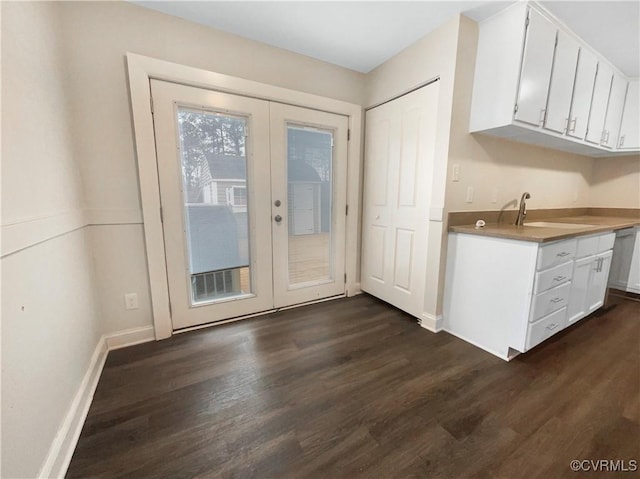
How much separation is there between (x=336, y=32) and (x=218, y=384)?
101 inches

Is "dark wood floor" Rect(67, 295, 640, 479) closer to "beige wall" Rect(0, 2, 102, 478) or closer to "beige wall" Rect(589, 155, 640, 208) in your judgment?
"beige wall" Rect(0, 2, 102, 478)

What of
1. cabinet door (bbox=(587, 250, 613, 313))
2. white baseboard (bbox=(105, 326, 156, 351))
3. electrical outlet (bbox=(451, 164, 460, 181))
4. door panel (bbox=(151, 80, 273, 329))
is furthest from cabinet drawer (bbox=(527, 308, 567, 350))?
white baseboard (bbox=(105, 326, 156, 351))

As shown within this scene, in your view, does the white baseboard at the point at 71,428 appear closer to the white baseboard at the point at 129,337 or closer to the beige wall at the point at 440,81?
the white baseboard at the point at 129,337

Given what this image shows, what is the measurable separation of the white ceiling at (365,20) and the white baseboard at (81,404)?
2257mm

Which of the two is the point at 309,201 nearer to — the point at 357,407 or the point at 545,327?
the point at 357,407

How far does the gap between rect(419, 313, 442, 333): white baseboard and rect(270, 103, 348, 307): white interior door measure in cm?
92

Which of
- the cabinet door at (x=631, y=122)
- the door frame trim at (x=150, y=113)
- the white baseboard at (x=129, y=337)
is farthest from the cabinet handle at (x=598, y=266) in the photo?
the white baseboard at (x=129, y=337)

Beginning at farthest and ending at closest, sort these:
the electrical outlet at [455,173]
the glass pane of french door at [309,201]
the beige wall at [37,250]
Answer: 1. the glass pane of french door at [309,201]
2. the electrical outlet at [455,173]
3. the beige wall at [37,250]

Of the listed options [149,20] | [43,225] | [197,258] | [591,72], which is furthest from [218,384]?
[591,72]

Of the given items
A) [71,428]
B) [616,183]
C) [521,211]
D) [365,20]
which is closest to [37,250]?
[71,428]

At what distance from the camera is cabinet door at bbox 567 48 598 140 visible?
2.06 metres

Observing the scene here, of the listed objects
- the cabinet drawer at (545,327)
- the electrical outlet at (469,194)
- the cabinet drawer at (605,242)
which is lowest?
the cabinet drawer at (545,327)

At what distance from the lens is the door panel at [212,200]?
5.97 feet

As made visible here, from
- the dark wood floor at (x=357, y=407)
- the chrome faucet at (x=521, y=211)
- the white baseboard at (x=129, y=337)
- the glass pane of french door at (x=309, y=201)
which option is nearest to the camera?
the dark wood floor at (x=357, y=407)
